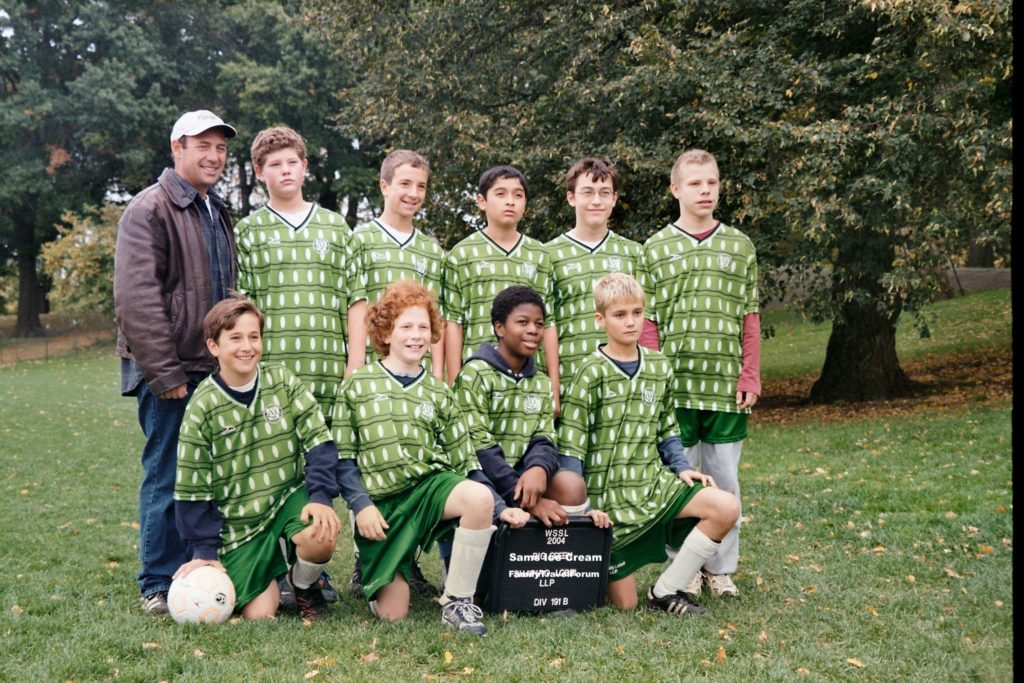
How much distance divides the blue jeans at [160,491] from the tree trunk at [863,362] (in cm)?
1121

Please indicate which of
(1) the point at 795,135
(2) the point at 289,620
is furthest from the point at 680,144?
(2) the point at 289,620

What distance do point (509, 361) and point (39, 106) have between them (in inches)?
1203

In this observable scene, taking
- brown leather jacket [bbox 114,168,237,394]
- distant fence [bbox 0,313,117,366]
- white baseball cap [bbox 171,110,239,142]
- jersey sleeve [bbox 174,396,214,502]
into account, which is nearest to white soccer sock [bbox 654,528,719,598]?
jersey sleeve [bbox 174,396,214,502]

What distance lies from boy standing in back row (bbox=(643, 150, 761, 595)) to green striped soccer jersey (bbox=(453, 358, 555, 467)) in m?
0.80

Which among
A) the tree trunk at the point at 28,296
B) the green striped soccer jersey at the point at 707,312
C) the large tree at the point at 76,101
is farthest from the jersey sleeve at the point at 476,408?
the tree trunk at the point at 28,296

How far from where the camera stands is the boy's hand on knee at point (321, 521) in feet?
15.2

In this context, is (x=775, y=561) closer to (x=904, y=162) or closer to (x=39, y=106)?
(x=904, y=162)

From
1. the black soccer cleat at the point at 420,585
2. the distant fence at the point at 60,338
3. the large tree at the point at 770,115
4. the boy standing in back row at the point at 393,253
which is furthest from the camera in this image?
the distant fence at the point at 60,338

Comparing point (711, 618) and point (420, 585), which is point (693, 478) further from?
point (420, 585)

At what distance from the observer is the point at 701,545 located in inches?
190

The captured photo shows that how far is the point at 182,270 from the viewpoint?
4.96 metres

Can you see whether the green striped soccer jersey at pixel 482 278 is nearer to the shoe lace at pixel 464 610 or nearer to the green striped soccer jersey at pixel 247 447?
the green striped soccer jersey at pixel 247 447

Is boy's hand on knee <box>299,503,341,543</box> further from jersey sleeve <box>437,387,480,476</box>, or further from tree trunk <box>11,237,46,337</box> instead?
tree trunk <box>11,237,46,337</box>

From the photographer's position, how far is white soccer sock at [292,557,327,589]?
15.8ft
